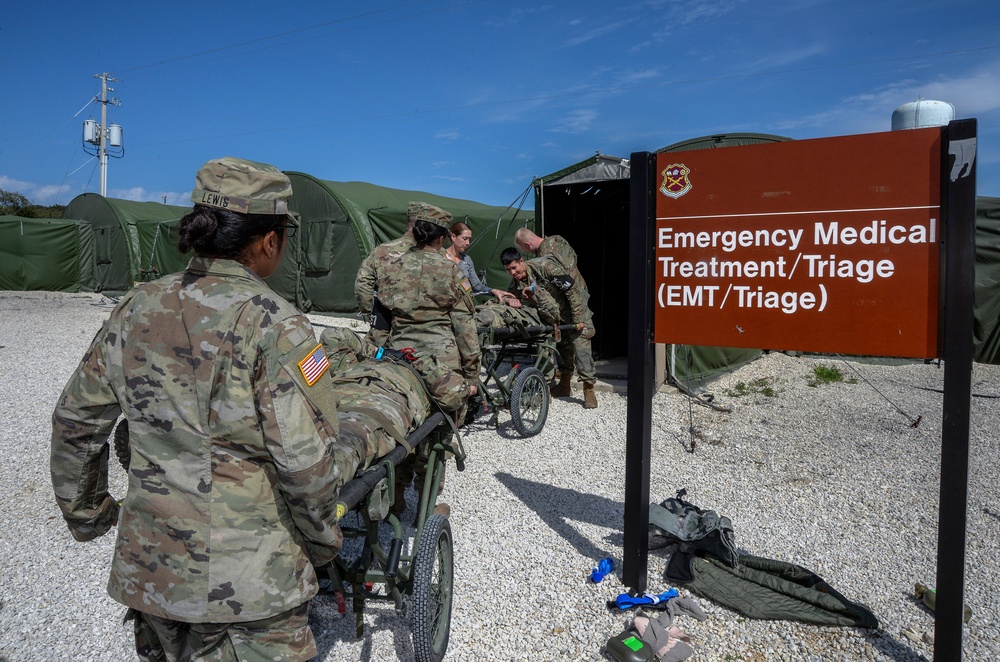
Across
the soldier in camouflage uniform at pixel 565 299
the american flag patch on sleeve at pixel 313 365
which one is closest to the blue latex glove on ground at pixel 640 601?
the american flag patch on sleeve at pixel 313 365

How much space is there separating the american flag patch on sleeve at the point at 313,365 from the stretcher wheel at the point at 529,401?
4341mm

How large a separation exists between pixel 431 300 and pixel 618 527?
1.91m

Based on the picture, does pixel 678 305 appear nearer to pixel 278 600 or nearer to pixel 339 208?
pixel 278 600

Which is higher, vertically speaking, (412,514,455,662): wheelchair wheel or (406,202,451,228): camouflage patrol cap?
(406,202,451,228): camouflage patrol cap

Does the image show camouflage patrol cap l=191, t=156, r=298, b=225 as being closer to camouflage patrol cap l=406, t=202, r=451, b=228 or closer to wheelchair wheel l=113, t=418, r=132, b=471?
wheelchair wheel l=113, t=418, r=132, b=471

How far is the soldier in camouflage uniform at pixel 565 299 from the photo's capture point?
7.19 meters

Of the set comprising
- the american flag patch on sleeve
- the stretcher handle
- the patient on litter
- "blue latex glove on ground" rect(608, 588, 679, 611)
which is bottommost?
"blue latex glove on ground" rect(608, 588, 679, 611)

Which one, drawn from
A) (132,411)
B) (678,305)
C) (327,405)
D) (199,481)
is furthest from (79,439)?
(678,305)

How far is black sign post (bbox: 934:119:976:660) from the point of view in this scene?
8.18 ft

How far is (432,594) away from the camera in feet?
9.05

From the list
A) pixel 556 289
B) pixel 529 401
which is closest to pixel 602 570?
pixel 529 401

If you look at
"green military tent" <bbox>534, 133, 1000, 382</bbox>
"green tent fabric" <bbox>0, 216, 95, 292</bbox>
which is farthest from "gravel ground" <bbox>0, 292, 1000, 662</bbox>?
"green tent fabric" <bbox>0, 216, 95, 292</bbox>

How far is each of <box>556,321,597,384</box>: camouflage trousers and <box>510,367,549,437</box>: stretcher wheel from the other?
37.4 inches

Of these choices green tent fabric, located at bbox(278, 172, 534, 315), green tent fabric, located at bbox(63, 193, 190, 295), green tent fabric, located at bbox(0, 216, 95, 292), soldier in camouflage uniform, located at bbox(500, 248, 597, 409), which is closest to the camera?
soldier in camouflage uniform, located at bbox(500, 248, 597, 409)
